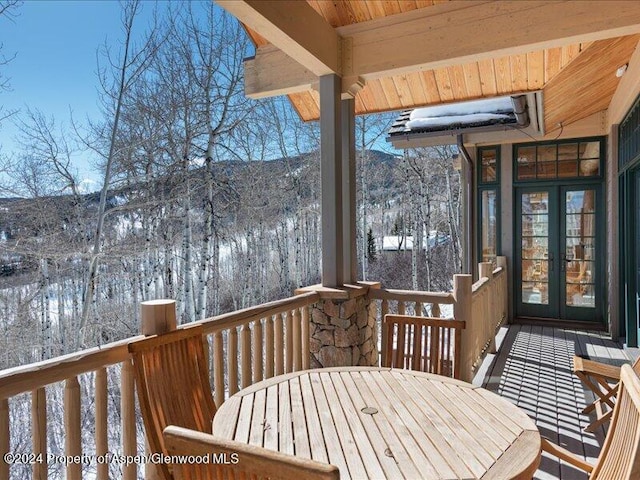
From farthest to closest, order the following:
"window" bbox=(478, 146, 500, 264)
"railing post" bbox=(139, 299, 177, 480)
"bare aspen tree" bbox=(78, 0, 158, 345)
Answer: "bare aspen tree" bbox=(78, 0, 158, 345) → "window" bbox=(478, 146, 500, 264) → "railing post" bbox=(139, 299, 177, 480)

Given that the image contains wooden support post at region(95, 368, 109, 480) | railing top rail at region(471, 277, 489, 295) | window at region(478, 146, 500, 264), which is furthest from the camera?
window at region(478, 146, 500, 264)

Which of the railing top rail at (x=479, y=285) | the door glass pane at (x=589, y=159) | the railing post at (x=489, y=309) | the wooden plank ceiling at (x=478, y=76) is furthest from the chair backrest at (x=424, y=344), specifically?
the door glass pane at (x=589, y=159)

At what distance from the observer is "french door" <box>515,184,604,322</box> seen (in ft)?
20.2

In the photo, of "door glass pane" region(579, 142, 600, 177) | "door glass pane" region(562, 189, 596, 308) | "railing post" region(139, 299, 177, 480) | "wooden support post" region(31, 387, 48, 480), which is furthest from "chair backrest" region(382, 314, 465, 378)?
"door glass pane" region(579, 142, 600, 177)

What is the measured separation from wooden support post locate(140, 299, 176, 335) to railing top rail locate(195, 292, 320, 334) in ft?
1.00

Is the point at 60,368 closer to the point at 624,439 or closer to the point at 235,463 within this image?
the point at 235,463

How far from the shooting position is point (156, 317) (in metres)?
1.84

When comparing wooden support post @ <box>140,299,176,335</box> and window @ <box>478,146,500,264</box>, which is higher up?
window @ <box>478,146,500,264</box>

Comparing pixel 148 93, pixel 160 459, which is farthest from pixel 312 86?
pixel 148 93

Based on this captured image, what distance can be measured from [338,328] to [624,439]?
217 cm

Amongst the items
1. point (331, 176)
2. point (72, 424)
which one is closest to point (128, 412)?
point (72, 424)

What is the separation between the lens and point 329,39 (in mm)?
3113

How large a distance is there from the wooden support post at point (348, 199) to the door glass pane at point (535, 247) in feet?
13.8

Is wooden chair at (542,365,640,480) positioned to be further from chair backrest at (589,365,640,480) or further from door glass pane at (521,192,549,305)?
door glass pane at (521,192,549,305)
